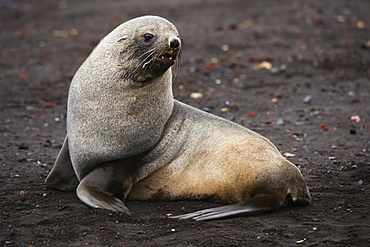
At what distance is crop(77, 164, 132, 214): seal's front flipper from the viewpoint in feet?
17.1

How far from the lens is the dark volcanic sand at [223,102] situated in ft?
15.6

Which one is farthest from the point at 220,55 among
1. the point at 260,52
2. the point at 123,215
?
the point at 123,215

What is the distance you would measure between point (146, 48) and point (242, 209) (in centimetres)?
160

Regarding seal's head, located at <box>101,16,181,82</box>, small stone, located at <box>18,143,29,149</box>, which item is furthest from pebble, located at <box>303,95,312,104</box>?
seal's head, located at <box>101,16,181,82</box>

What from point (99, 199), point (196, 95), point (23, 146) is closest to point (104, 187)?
point (99, 199)

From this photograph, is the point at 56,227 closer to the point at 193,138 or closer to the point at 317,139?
the point at 193,138

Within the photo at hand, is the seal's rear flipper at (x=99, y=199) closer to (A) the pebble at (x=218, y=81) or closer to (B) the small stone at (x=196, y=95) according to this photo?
(B) the small stone at (x=196, y=95)

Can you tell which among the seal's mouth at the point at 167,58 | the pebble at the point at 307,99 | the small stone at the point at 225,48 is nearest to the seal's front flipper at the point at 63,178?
the seal's mouth at the point at 167,58

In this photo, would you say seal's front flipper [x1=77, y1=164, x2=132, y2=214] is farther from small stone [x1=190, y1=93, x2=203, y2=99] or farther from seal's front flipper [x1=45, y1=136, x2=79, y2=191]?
small stone [x1=190, y1=93, x2=203, y2=99]

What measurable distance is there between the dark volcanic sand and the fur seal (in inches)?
6.8

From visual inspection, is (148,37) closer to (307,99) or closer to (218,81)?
(307,99)

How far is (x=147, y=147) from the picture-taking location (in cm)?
555

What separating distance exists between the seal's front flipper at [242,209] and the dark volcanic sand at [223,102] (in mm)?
61

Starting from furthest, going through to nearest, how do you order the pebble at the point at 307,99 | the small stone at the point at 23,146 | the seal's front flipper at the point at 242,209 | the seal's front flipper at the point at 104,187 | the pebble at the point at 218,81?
the pebble at the point at 218,81
the pebble at the point at 307,99
the small stone at the point at 23,146
the seal's front flipper at the point at 104,187
the seal's front flipper at the point at 242,209
